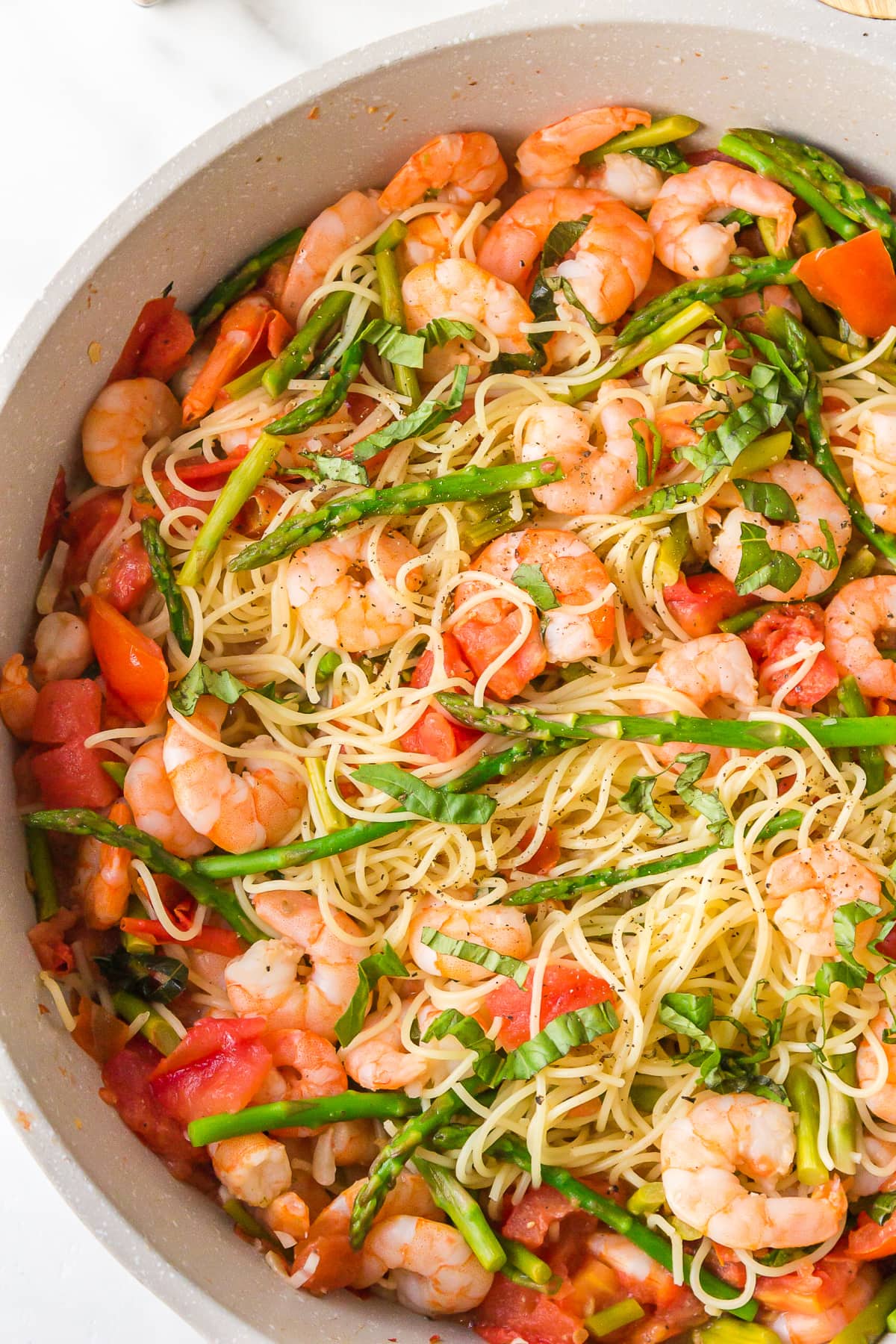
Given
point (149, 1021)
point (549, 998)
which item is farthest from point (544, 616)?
point (149, 1021)

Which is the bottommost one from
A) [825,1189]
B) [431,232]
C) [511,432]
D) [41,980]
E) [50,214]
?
[825,1189]

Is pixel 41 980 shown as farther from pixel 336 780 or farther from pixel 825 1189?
pixel 825 1189

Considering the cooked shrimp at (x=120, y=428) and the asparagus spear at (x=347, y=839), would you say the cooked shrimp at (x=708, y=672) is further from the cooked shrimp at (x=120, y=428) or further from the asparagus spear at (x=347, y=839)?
the cooked shrimp at (x=120, y=428)

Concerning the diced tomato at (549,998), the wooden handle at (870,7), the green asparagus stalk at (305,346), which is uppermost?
the wooden handle at (870,7)

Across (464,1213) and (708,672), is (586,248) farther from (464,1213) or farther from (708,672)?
(464,1213)

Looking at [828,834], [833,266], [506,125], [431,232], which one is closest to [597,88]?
[506,125]

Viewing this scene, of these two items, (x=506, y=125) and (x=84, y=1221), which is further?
(x=506, y=125)

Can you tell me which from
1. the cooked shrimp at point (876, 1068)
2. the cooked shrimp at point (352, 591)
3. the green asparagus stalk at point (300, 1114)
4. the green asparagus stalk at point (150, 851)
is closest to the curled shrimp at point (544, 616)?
the cooked shrimp at point (352, 591)

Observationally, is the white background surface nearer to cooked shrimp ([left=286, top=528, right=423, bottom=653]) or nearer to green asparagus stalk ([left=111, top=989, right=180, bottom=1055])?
cooked shrimp ([left=286, top=528, right=423, bottom=653])
